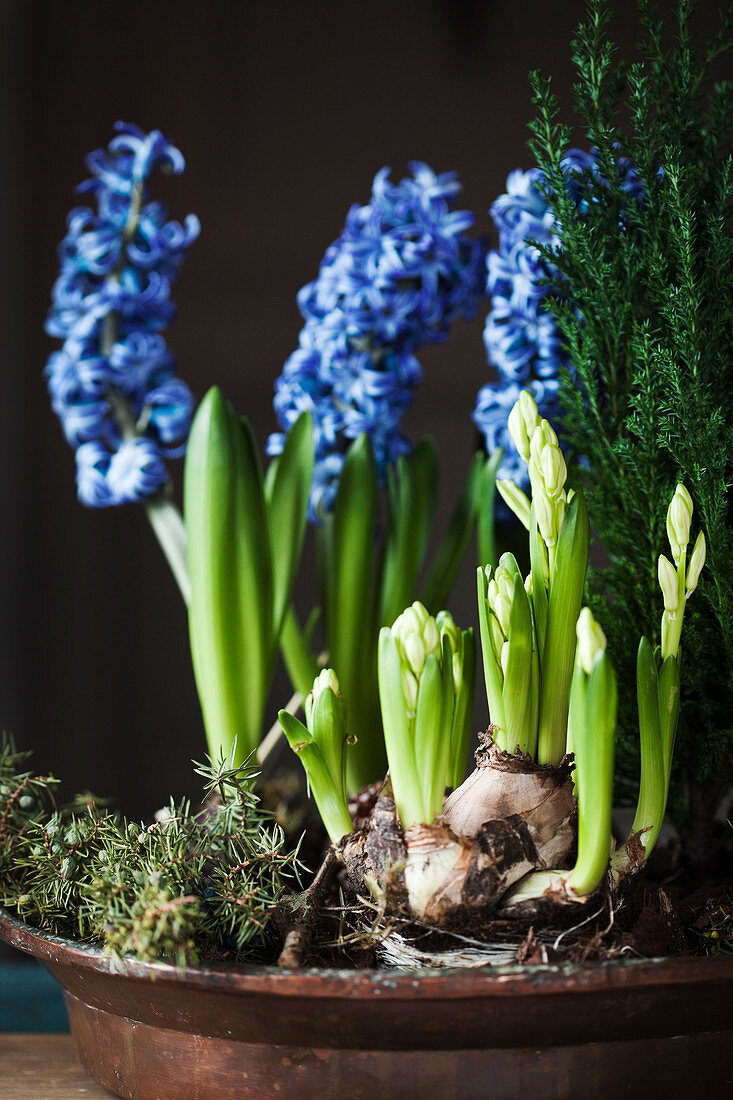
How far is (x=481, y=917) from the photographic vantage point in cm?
43

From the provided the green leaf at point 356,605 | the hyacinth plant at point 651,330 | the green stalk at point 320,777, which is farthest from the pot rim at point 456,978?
the green leaf at point 356,605

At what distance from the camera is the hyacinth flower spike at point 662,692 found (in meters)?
0.45

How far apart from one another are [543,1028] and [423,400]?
1.13 metres

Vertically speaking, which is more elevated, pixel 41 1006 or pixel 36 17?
pixel 36 17

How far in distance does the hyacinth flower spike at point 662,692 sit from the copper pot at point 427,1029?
70 millimetres

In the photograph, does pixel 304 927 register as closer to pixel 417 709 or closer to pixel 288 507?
pixel 417 709

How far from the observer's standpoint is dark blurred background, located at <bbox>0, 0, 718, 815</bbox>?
1.39 meters

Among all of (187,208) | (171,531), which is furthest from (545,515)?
(187,208)

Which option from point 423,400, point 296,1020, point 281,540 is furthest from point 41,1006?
point 423,400

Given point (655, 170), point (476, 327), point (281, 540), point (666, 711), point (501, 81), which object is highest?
point (501, 81)

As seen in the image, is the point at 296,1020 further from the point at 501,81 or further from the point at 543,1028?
the point at 501,81

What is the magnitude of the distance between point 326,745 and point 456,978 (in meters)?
0.14

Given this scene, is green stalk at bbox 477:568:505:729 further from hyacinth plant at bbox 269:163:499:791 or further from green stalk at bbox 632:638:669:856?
hyacinth plant at bbox 269:163:499:791

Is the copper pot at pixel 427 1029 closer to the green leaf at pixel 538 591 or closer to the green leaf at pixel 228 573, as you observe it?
the green leaf at pixel 538 591
